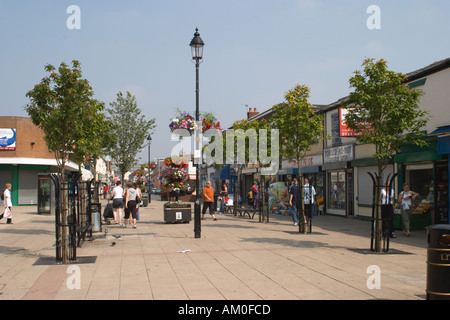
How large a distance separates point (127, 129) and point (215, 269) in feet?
66.4

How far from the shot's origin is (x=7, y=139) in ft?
111

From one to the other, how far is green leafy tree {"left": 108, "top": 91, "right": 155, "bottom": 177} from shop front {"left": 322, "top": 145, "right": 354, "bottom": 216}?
1125 centimetres

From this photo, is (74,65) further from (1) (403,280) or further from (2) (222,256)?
(1) (403,280)

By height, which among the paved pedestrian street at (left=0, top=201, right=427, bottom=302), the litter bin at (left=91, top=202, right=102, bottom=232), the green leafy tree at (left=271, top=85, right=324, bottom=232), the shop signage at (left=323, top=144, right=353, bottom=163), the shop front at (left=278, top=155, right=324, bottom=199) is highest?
the green leafy tree at (left=271, top=85, right=324, bottom=232)

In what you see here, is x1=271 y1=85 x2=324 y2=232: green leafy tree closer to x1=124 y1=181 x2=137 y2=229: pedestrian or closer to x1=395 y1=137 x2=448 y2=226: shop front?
x1=395 y1=137 x2=448 y2=226: shop front

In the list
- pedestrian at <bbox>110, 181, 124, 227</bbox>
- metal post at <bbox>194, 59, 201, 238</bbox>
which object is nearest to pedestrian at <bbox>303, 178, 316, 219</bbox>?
metal post at <bbox>194, 59, 201, 238</bbox>

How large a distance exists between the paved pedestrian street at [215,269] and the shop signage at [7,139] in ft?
70.6

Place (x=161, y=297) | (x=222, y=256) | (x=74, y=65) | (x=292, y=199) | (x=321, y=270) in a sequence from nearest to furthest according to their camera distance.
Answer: (x=161, y=297) < (x=321, y=270) < (x=222, y=256) < (x=74, y=65) < (x=292, y=199)

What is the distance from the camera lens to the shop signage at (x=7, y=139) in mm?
33656

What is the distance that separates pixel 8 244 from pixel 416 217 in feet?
45.6

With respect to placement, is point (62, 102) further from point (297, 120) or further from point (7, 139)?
point (7, 139)

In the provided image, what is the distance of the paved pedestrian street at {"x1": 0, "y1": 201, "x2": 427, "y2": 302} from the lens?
6.73 meters

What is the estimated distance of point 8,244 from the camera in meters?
12.8
